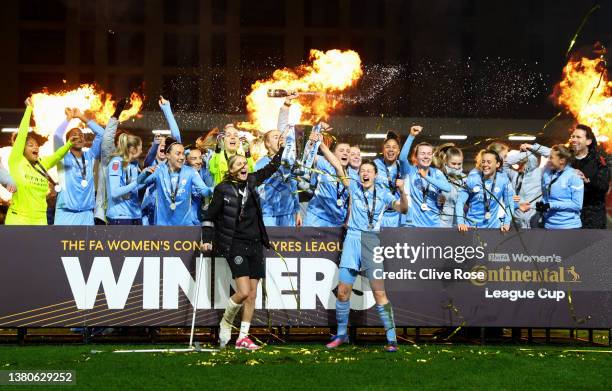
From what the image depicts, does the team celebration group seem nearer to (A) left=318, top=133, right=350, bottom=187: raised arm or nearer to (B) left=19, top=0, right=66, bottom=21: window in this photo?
(A) left=318, top=133, right=350, bottom=187: raised arm

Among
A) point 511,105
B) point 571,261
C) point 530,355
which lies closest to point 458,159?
point 571,261

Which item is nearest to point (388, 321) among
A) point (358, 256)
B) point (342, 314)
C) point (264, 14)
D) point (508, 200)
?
point (342, 314)

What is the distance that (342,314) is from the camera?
973 cm

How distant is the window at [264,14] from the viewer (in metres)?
36.6

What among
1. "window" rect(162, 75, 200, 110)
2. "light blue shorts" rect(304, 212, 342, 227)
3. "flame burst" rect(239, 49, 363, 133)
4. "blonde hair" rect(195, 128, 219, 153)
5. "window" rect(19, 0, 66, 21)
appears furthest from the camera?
"window" rect(19, 0, 66, 21)

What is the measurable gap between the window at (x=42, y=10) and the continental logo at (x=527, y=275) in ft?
113

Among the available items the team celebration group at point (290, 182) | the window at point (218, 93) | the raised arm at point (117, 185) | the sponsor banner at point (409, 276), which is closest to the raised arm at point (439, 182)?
the team celebration group at point (290, 182)

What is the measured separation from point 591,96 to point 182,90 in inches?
906

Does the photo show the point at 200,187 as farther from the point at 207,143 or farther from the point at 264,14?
the point at 264,14

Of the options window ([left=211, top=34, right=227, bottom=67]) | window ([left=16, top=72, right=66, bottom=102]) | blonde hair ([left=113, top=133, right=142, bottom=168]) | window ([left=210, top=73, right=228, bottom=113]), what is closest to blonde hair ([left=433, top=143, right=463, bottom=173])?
blonde hair ([left=113, top=133, right=142, bottom=168])

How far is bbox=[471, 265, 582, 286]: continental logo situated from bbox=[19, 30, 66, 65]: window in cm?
3415

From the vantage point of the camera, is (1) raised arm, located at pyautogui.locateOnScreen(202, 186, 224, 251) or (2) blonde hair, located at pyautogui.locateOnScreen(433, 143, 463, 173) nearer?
(1) raised arm, located at pyautogui.locateOnScreen(202, 186, 224, 251)

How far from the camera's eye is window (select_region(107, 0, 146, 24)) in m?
35.6

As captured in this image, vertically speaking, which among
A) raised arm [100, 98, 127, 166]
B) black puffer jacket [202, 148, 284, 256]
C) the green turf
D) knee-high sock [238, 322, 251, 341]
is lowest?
the green turf
